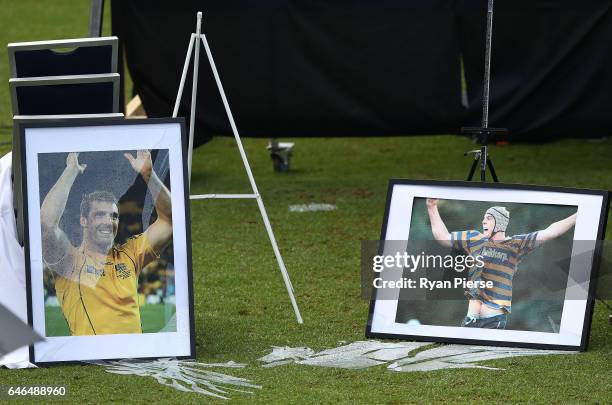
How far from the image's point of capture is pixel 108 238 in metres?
4.42

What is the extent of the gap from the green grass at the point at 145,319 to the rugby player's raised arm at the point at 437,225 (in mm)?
1165

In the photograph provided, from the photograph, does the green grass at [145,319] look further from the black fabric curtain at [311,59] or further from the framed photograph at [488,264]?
the black fabric curtain at [311,59]

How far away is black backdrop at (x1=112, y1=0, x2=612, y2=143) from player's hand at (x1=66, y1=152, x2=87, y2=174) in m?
3.17

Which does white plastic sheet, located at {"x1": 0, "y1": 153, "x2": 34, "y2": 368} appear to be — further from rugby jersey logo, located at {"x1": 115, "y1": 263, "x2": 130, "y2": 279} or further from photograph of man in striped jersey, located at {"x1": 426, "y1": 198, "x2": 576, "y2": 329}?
photograph of man in striped jersey, located at {"x1": 426, "y1": 198, "x2": 576, "y2": 329}

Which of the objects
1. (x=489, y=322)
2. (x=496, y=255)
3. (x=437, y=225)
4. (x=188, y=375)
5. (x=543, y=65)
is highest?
(x=543, y=65)

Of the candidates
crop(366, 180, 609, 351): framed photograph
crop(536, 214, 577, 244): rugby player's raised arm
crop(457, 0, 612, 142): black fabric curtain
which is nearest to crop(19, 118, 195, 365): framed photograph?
crop(366, 180, 609, 351): framed photograph

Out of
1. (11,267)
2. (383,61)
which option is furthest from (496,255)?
(383,61)

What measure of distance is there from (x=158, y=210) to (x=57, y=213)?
40 cm

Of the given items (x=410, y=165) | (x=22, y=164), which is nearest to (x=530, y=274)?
(x=22, y=164)

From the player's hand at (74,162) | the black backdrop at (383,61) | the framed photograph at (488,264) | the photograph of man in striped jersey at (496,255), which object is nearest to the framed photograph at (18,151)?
the player's hand at (74,162)

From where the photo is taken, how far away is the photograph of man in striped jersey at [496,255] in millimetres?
4578

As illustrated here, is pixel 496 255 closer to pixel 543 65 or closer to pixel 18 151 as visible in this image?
pixel 18 151

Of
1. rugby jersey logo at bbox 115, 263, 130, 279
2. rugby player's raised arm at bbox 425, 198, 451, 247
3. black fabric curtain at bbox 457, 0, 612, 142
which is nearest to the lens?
rugby jersey logo at bbox 115, 263, 130, 279

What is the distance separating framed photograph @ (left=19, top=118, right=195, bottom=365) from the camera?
14.3ft
